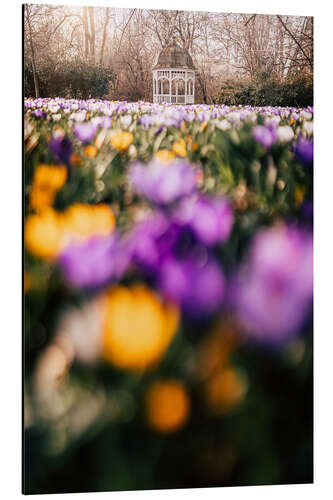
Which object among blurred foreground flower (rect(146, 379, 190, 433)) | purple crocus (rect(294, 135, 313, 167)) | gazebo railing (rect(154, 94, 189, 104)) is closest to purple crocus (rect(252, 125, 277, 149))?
purple crocus (rect(294, 135, 313, 167))

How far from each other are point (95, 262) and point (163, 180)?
0.29m

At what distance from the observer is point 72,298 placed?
1.90 meters

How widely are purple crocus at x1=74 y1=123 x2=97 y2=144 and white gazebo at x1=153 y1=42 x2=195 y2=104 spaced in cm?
20

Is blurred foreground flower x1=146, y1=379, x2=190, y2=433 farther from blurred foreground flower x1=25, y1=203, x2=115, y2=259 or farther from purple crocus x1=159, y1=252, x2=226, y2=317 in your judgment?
blurred foreground flower x1=25, y1=203, x2=115, y2=259

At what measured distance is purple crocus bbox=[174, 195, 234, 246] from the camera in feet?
6.42

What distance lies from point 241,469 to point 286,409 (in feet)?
0.69

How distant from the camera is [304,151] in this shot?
6.98 ft

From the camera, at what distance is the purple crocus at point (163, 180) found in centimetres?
196

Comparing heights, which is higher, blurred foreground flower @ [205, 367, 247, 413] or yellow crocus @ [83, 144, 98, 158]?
yellow crocus @ [83, 144, 98, 158]

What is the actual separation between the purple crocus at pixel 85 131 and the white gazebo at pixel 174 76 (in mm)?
198
